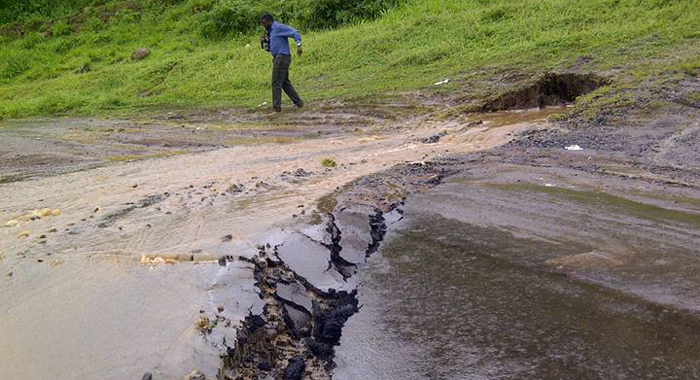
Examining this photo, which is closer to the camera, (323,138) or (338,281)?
(338,281)

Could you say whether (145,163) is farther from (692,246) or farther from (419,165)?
(692,246)

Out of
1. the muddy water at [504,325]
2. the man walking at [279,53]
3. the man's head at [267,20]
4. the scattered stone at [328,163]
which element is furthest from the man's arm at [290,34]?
the muddy water at [504,325]

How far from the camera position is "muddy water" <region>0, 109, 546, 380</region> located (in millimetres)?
3078

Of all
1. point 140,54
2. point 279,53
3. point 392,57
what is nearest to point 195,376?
point 279,53

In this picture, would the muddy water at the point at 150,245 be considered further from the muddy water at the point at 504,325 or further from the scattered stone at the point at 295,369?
the muddy water at the point at 504,325

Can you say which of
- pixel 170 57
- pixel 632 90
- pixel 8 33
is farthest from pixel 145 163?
pixel 8 33

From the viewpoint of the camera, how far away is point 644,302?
10.7 ft

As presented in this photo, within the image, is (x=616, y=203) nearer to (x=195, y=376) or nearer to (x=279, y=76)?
(x=195, y=376)

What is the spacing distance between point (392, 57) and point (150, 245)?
7885mm

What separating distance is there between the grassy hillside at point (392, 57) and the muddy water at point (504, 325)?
15.0 feet

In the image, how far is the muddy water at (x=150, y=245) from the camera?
3078mm

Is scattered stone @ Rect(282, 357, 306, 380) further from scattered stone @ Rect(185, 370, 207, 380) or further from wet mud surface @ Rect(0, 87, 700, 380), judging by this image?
scattered stone @ Rect(185, 370, 207, 380)

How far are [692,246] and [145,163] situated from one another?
5489 mm

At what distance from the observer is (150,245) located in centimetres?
434
